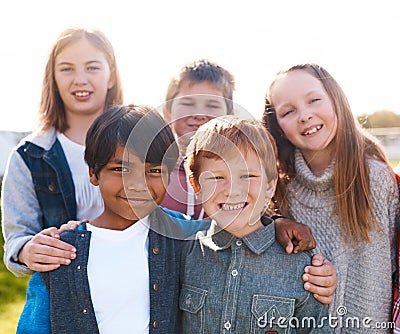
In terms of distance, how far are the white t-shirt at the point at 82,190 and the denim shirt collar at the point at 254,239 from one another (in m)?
0.77

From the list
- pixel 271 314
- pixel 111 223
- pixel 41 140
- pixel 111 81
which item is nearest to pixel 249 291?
pixel 271 314

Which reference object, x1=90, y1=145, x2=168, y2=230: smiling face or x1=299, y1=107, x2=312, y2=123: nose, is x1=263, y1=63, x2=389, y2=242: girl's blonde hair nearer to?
x1=299, y1=107, x2=312, y2=123: nose

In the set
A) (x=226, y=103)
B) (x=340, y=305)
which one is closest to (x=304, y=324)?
(x=340, y=305)

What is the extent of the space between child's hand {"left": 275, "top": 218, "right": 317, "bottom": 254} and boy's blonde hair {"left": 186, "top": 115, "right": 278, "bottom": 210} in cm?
20

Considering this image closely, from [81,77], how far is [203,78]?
662mm

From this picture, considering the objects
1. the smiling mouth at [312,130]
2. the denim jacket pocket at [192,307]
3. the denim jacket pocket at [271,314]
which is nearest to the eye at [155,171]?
the denim jacket pocket at [192,307]

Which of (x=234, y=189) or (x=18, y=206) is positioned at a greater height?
(x=234, y=189)

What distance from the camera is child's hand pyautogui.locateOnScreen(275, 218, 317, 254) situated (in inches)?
86.7

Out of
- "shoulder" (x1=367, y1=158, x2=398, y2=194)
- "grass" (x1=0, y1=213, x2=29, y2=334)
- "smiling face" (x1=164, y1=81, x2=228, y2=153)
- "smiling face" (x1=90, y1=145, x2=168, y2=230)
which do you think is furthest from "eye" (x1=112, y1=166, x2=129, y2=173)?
"grass" (x1=0, y1=213, x2=29, y2=334)

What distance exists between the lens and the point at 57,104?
117 inches

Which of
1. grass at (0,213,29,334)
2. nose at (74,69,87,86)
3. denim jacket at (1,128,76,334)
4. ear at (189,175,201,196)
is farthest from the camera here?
grass at (0,213,29,334)

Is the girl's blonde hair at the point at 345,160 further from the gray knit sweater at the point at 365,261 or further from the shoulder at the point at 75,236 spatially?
the shoulder at the point at 75,236

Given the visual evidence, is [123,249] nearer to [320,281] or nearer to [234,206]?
[234,206]

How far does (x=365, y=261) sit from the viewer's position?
2.46 metres
